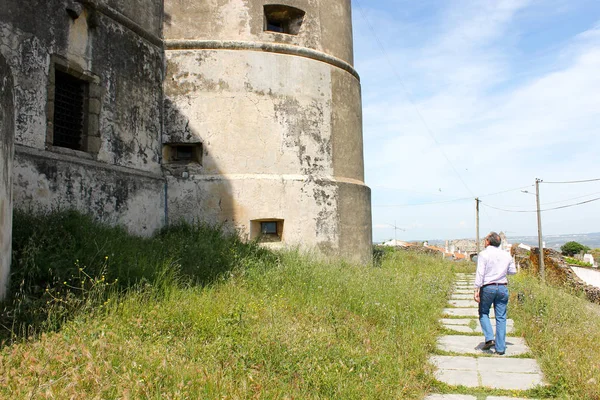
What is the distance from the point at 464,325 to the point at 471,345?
3.62 feet

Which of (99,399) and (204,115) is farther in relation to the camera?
(204,115)

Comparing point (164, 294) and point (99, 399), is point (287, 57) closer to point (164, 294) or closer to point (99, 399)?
point (164, 294)

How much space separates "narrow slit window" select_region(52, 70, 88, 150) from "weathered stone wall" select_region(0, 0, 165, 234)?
0.15 meters

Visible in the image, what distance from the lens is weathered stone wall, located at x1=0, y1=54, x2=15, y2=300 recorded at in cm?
438

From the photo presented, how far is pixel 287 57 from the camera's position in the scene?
975cm

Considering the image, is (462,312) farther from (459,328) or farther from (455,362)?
(455,362)

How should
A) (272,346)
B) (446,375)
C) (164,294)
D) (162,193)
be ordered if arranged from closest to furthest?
(272,346) < (446,375) < (164,294) < (162,193)

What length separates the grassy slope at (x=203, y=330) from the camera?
355 cm

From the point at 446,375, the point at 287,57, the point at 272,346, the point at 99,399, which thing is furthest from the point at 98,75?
the point at 446,375

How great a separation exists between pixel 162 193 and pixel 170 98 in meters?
1.72

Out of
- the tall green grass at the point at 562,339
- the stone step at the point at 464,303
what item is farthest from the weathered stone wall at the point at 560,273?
the tall green grass at the point at 562,339

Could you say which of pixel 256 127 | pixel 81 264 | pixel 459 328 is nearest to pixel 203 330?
pixel 81 264

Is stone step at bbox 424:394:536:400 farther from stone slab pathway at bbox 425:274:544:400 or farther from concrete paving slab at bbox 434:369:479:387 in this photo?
concrete paving slab at bbox 434:369:479:387

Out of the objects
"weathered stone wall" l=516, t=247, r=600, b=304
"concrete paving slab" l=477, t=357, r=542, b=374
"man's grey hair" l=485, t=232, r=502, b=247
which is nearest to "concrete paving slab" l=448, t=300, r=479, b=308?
"man's grey hair" l=485, t=232, r=502, b=247
